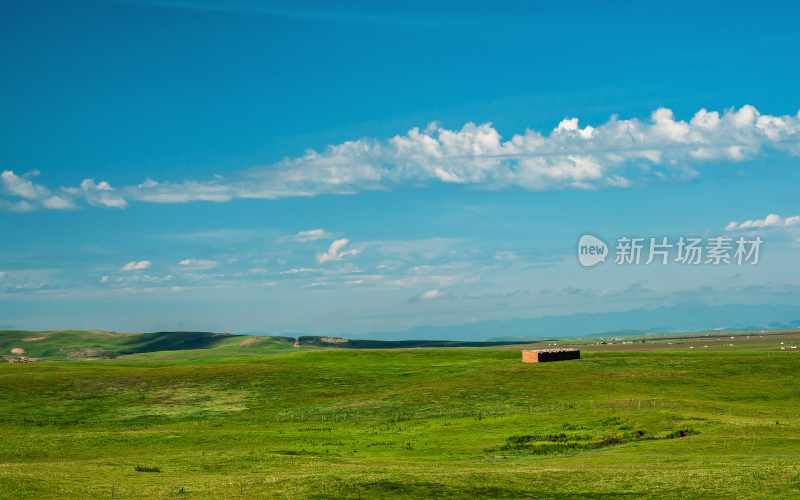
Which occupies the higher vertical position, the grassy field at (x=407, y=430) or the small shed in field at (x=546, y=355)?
the small shed in field at (x=546, y=355)

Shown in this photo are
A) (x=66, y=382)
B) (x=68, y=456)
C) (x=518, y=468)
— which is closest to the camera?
(x=518, y=468)

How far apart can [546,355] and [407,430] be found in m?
59.5

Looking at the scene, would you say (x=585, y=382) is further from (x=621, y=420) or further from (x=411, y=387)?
(x=621, y=420)

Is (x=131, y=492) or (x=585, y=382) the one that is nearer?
(x=131, y=492)

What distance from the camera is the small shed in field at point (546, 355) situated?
415 feet

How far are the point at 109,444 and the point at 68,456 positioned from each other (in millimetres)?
6300

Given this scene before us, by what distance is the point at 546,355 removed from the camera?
128 meters

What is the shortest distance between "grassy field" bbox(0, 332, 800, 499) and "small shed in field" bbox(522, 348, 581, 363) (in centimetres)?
508

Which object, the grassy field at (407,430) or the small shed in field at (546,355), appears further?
the small shed in field at (546,355)

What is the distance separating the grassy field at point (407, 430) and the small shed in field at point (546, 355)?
5.08 metres

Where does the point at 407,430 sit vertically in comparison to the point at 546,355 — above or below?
below

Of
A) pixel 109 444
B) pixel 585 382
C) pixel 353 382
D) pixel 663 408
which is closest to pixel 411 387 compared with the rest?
pixel 353 382

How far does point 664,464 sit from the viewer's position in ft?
153

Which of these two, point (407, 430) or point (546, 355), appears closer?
point (407, 430)
